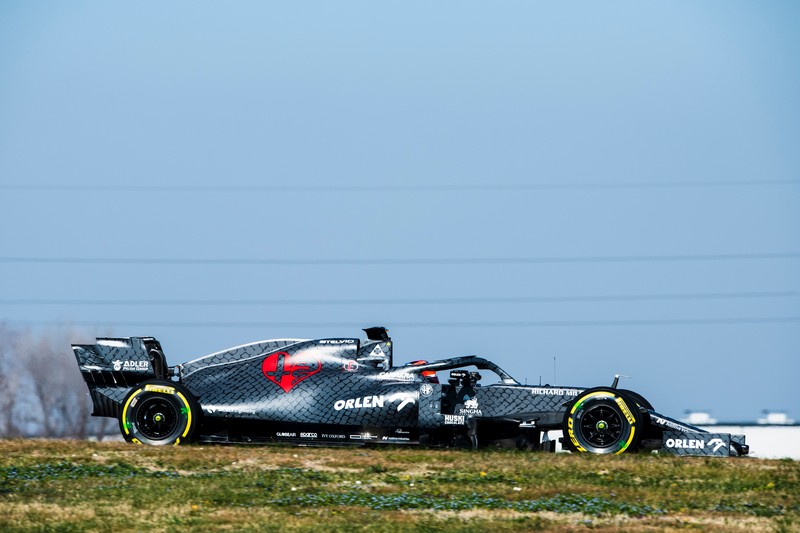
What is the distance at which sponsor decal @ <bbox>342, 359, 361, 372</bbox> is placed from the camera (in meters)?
21.3

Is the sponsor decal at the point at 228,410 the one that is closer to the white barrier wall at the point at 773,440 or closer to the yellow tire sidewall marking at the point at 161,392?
the yellow tire sidewall marking at the point at 161,392

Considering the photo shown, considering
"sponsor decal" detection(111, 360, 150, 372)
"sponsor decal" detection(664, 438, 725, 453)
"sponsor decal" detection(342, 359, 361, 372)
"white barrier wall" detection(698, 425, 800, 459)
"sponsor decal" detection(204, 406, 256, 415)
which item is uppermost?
"white barrier wall" detection(698, 425, 800, 459)

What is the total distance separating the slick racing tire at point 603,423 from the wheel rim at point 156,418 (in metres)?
6.13

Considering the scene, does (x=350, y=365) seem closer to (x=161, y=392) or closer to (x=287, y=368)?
(x=287, y=368)

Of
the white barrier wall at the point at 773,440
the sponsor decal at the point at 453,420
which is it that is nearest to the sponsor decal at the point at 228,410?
the sponsor decal at the point at 453,420

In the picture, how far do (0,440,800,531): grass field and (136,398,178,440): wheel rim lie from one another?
0.91 meters

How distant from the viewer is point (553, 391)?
2055 centimetres

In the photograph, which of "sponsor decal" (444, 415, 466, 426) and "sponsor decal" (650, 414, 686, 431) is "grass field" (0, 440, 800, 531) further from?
"sponsor decal" (650, 414, 686, 431)

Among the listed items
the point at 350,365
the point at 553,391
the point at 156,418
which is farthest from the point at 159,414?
the point at 553,391

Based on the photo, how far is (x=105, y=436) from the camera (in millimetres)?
59000

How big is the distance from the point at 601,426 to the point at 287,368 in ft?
16.5

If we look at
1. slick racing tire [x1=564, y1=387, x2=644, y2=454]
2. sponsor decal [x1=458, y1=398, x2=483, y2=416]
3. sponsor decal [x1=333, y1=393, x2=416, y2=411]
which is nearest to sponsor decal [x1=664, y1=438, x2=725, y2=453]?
slick racing tire [x1=564, y1=387, x2=644, y2=454]

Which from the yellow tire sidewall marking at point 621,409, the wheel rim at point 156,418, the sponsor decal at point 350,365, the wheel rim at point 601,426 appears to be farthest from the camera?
the sponsor decal at point 350,365

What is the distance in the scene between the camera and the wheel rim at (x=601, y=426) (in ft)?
65.4
